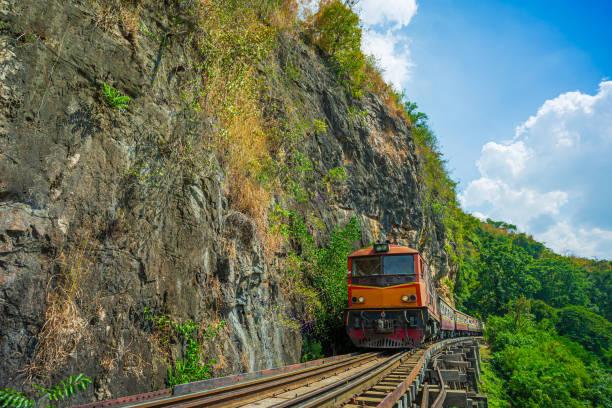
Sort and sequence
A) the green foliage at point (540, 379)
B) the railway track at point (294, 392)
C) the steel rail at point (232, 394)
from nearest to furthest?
the steel rail at point (232, 394), the railway track at point (294, 392), the green foliage at point (540, 379)

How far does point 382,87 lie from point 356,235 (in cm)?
1546

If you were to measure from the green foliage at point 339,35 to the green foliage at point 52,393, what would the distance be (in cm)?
1820

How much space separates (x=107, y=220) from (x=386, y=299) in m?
7.80

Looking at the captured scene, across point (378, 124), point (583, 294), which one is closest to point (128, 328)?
point (378, 124)

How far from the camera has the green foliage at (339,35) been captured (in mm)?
18344

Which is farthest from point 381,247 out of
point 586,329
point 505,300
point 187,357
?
point 586,329

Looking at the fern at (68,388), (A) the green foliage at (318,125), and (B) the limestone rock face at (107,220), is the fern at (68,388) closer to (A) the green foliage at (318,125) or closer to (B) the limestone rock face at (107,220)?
(B) the limestone rock face at (107,220)

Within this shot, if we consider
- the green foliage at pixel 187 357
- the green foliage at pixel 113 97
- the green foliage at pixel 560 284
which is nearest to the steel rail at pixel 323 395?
the green foliage at pixel 187 357

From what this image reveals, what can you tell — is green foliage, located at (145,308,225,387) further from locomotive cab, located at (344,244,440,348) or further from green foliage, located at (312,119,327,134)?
green foliage, located at (312,119,327,134)

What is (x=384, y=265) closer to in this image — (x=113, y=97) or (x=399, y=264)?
(x=399, y=264)

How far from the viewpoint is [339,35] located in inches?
738

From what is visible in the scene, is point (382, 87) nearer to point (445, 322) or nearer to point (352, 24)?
point (352, 24)

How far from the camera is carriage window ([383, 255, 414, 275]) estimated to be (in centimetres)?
1059

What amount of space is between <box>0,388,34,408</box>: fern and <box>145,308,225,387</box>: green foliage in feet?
6.14
